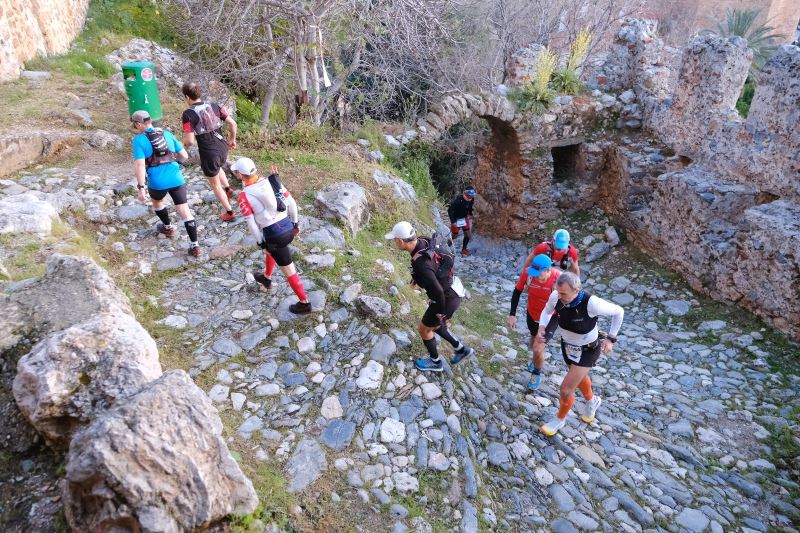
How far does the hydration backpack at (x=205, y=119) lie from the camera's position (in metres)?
5.73

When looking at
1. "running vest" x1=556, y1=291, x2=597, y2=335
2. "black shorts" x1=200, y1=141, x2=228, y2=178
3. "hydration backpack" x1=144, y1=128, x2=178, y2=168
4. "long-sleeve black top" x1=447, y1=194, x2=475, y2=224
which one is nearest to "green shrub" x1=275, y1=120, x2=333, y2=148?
"black shorts" x1=200, y1=141, x2=228, y2=178

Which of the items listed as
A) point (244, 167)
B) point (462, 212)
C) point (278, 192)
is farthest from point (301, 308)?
point (462, 212)

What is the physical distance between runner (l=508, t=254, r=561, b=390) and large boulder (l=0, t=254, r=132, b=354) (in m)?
3.67

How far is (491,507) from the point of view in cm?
387

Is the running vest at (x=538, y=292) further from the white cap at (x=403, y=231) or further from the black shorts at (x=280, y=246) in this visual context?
the black shorts at (x=280, y=246)

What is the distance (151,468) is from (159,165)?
12.4 ft

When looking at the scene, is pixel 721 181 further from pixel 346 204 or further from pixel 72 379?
pixel 72 379

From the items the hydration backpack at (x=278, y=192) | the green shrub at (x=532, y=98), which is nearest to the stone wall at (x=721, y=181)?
the green shrub at (x=532, y=98)

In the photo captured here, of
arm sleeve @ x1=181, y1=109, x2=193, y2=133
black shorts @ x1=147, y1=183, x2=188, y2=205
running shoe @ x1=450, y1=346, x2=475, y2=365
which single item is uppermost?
arm sleeve @ x1=181, y1=109, x2=193, y2=133

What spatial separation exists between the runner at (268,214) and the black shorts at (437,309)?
47.9 inches

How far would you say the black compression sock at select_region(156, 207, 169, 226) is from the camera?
581cm

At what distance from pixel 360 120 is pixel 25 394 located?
9647 mm

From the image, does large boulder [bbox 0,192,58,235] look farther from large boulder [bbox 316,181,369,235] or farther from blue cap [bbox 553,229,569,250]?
blue cap [bbox 553,229,569,250]

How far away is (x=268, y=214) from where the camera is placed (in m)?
4.62
